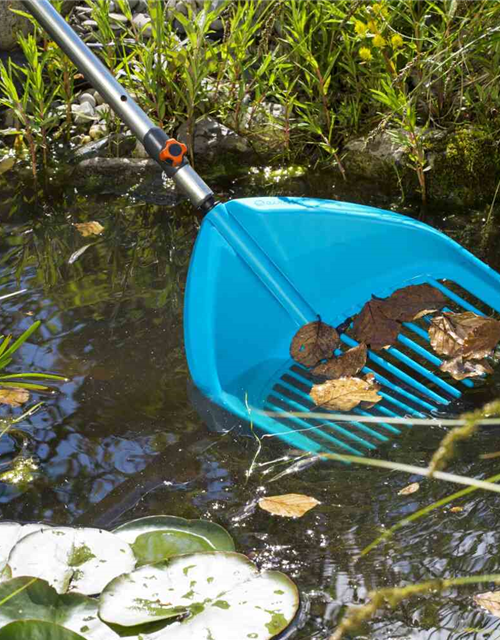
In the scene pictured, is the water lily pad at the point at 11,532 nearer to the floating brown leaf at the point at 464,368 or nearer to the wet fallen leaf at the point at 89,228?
the floating brown leaf at the point at 464,368

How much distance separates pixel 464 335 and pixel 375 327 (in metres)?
0.22

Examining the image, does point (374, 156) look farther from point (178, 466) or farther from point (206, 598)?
point (206, 598)

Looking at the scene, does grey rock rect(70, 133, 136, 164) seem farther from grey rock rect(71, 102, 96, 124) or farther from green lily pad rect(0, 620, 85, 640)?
green lily pad rect(0, 620, 85, 640)

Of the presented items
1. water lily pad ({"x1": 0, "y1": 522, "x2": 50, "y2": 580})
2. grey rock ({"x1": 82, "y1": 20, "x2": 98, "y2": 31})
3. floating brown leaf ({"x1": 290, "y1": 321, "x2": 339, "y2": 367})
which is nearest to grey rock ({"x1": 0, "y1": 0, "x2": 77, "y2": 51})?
grey rock ({"x1": 82, "y1": 20, "x2": 98, "y2": 31})

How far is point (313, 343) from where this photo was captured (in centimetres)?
200

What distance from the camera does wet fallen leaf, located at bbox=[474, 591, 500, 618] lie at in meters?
1.32

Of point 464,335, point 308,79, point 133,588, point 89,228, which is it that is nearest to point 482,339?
point 464,335

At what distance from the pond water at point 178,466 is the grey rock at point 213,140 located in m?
0.54

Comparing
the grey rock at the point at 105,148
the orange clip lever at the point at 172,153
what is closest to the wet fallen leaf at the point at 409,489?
the orange clip lever at the point at 172,153

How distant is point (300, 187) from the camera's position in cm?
288

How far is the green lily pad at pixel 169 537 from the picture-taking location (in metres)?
1.45

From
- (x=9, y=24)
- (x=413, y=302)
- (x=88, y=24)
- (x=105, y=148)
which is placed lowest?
Result: (x=413, y=302)

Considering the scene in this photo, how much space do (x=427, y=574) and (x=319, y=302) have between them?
2.67ft

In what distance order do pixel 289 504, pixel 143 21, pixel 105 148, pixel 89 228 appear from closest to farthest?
1. pixel 289 504
2. pixel 89 228
3. pixel 105 148
4. pixel 143 21
